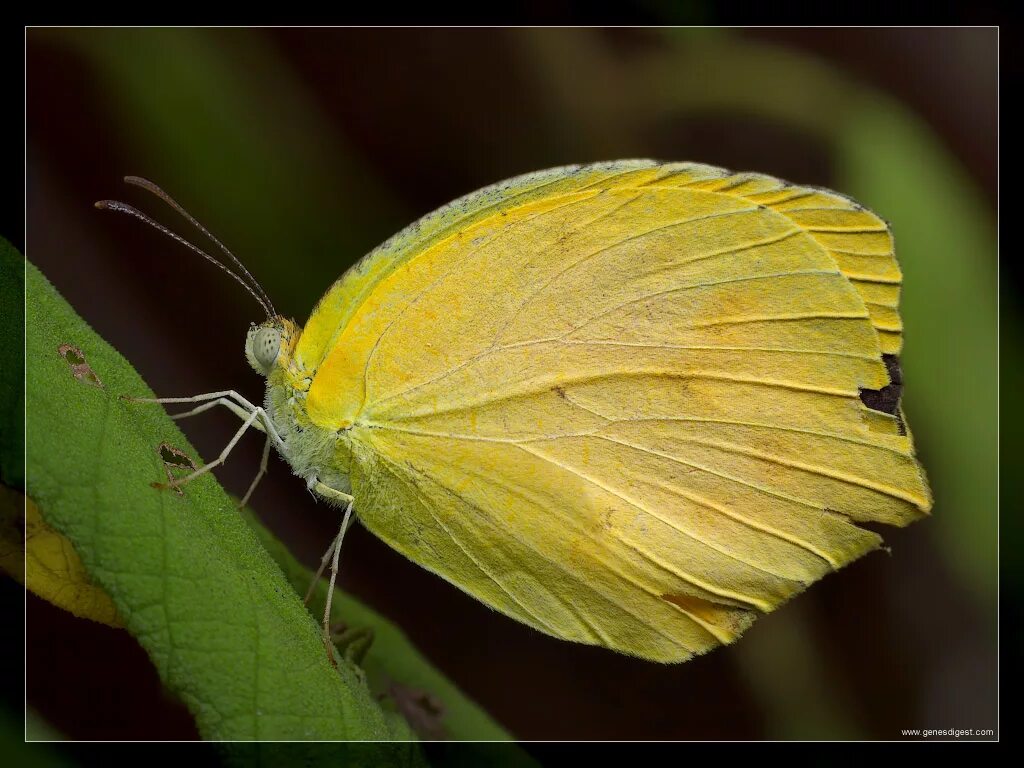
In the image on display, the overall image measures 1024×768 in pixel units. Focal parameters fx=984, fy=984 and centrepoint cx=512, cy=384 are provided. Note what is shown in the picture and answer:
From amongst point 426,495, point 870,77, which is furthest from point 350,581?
point 870,77

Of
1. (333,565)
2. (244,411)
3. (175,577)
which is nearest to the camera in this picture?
(175,577)

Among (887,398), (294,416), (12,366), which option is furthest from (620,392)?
(12,366)

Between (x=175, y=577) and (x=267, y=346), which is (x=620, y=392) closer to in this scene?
(x=267, y=346)

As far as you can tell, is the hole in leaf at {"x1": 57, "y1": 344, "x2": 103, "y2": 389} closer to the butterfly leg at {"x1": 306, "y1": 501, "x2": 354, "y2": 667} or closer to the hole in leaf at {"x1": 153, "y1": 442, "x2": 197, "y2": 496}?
the hole in leaf at {"x1": 153, "y1": 442, "x2": 197, "y2": 496}

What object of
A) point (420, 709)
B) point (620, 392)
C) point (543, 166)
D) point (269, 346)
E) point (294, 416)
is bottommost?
point (420, 709)

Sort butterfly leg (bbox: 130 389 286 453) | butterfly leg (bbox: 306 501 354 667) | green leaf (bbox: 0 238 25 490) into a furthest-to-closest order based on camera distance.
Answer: butterfly leg (bbox: 130 389 286 453) → butterfly leg (bbox: 306 501 354 667) → green leaf (bbox: 0 238 25 490)

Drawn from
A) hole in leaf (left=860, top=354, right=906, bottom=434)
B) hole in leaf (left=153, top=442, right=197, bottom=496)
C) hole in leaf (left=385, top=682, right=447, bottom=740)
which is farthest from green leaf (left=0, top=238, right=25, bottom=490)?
hole in leaf (left=860, top=354, right=906, bottom=434)

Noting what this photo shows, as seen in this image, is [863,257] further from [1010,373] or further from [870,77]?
[870,77]
